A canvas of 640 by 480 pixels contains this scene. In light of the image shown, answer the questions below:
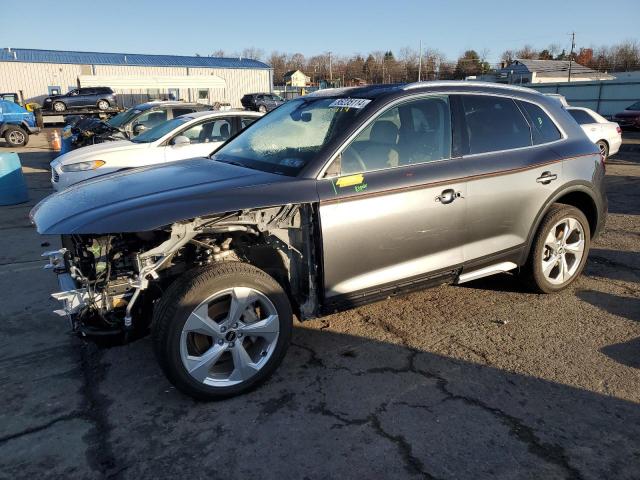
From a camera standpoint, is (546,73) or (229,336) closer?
(229,336)

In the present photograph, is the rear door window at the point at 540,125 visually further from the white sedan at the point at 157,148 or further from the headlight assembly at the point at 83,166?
the headlight assembly at the point at 83,166

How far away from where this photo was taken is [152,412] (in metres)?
2.95

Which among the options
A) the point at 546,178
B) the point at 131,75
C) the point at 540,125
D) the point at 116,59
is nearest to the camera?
the point at 546,178

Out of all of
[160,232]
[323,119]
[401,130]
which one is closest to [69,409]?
[160,232]

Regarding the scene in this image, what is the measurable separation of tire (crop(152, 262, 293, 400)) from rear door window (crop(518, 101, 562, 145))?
2.68m

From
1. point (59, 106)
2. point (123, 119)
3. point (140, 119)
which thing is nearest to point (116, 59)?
point (59, 106)

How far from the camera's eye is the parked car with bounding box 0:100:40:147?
61.8 ft

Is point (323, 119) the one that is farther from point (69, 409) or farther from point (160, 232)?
point (69, 409)

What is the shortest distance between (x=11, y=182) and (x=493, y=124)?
851cm

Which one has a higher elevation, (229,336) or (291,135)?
(291,135)

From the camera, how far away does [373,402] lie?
3.01 metres

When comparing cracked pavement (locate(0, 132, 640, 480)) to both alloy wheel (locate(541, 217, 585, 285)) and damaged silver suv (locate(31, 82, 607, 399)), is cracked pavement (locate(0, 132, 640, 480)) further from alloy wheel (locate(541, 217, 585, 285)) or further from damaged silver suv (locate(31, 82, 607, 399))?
damaged silver suv (locate(31, 82, 607, 399))

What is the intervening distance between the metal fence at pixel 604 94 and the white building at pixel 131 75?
26.4 metres

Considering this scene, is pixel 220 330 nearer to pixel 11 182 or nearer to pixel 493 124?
pixel 493 124
